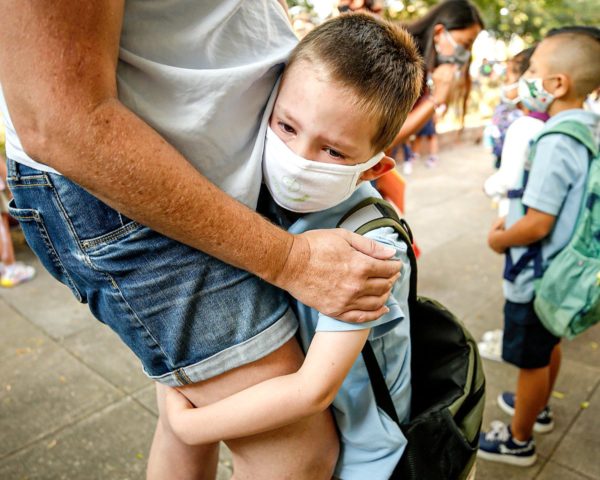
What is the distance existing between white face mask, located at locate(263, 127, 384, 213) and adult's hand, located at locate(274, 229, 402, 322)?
0.38 feet

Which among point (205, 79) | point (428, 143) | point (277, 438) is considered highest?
point (205, 79)

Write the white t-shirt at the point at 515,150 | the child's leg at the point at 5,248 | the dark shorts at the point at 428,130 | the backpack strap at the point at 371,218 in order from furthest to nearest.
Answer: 1. the dark shorts at the point at 428,130
2. the child's leg at the point at 5,248
3. the white t-shirt at the point at 515,150
4. the backpack strap at the point at 371,218

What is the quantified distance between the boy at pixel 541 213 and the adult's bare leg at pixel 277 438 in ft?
4.74

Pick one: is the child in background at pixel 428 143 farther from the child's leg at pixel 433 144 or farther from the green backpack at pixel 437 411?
the green backpack at pixel 437 411

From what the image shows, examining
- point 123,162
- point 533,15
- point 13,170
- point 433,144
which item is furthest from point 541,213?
point 533,15

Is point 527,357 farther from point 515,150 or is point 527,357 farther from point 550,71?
point 550,71

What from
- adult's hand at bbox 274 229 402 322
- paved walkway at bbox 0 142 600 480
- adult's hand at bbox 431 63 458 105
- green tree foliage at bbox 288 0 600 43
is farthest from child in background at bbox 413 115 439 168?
adult's hand at bbox 274 229 402 322

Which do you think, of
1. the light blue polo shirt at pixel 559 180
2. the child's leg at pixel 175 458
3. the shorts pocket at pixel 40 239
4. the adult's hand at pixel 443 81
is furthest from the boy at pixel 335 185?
the adult's hand at pixel 443 81

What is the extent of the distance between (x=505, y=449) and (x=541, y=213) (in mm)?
1164

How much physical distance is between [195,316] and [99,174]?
35 cm

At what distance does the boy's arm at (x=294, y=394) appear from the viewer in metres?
1.05

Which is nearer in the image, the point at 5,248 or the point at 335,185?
the point at 335,185

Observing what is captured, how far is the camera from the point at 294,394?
3.44ft

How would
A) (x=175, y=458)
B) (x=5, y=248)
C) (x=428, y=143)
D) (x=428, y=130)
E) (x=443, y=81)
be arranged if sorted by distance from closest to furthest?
(x=175, y=458), (x=443, y=81), (x=5, y=248), (x=428, y=130), (x=428, y=143)
